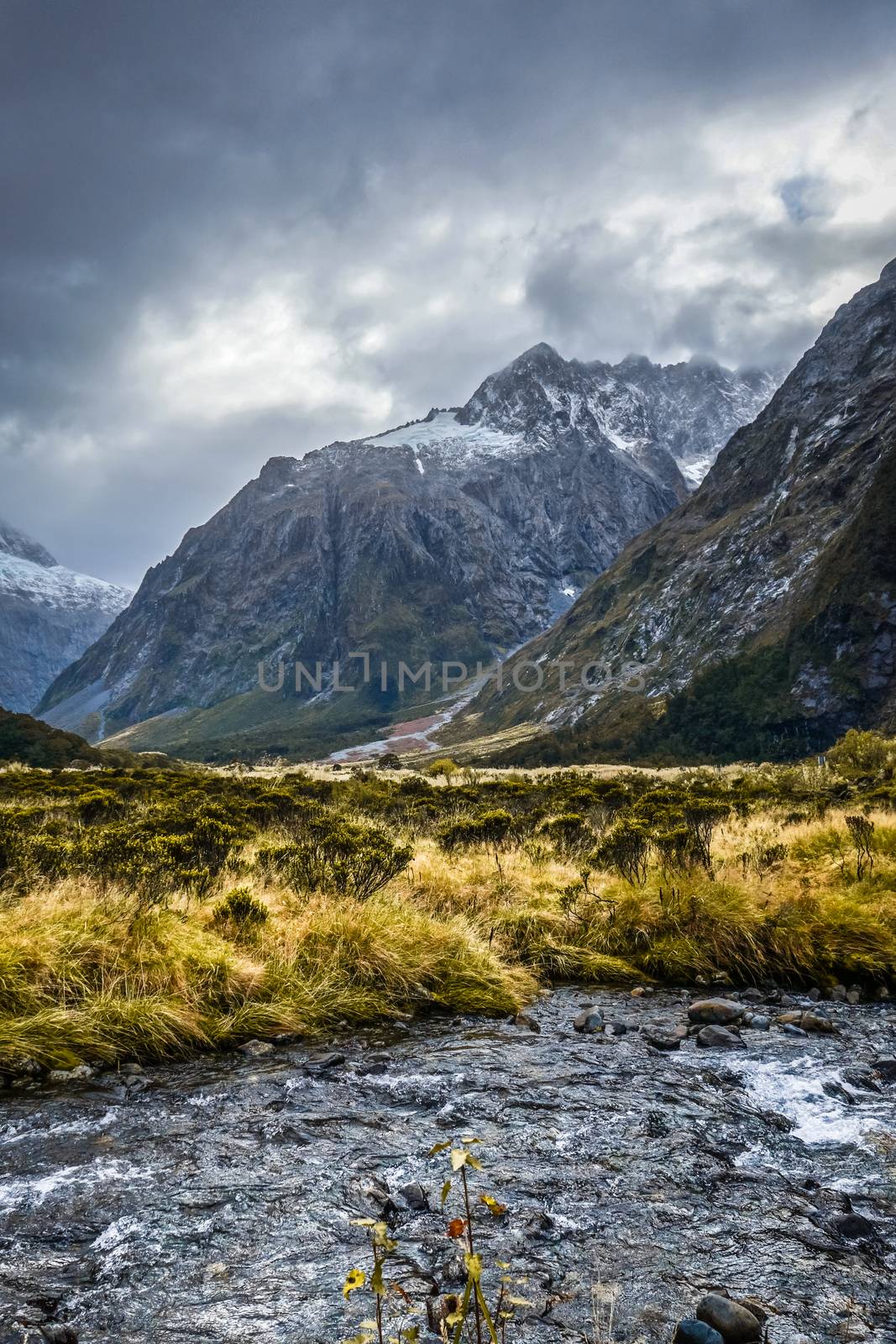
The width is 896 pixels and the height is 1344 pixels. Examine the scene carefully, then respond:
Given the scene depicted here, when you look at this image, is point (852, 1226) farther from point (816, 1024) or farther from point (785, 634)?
point (785, 634)

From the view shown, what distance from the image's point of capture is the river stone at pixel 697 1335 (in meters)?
3.81

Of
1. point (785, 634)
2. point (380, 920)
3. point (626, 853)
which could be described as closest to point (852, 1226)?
point (380, 920)

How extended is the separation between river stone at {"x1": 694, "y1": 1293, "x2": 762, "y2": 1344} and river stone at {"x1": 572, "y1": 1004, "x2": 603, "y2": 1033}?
503 centimetres

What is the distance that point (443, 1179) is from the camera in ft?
18.6

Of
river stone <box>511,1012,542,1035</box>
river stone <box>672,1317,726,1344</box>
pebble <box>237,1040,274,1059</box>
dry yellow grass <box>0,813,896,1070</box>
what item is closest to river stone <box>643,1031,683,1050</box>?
river stone <box>511,1012,542,1035</box>

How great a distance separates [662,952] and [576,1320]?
321 inches

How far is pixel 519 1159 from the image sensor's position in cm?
597

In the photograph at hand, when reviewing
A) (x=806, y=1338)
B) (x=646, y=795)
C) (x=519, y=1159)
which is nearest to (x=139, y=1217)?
(x=519, y=1159)

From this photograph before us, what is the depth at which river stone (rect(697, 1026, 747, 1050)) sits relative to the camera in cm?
841

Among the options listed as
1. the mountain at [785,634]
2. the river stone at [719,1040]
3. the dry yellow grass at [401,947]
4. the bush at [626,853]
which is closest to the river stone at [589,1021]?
the dry yellow grass at [401,947]

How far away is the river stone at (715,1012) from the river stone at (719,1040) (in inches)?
23.1

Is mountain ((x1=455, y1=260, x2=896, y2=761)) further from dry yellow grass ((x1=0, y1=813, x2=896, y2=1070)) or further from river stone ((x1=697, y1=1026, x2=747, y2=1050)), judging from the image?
river stone ((x1=697, y1=1026, x2=747, y2=1050))

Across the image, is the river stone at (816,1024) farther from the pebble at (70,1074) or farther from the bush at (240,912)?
the pebble at (70,1074)

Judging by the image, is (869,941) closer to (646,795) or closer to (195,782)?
(646,795)
